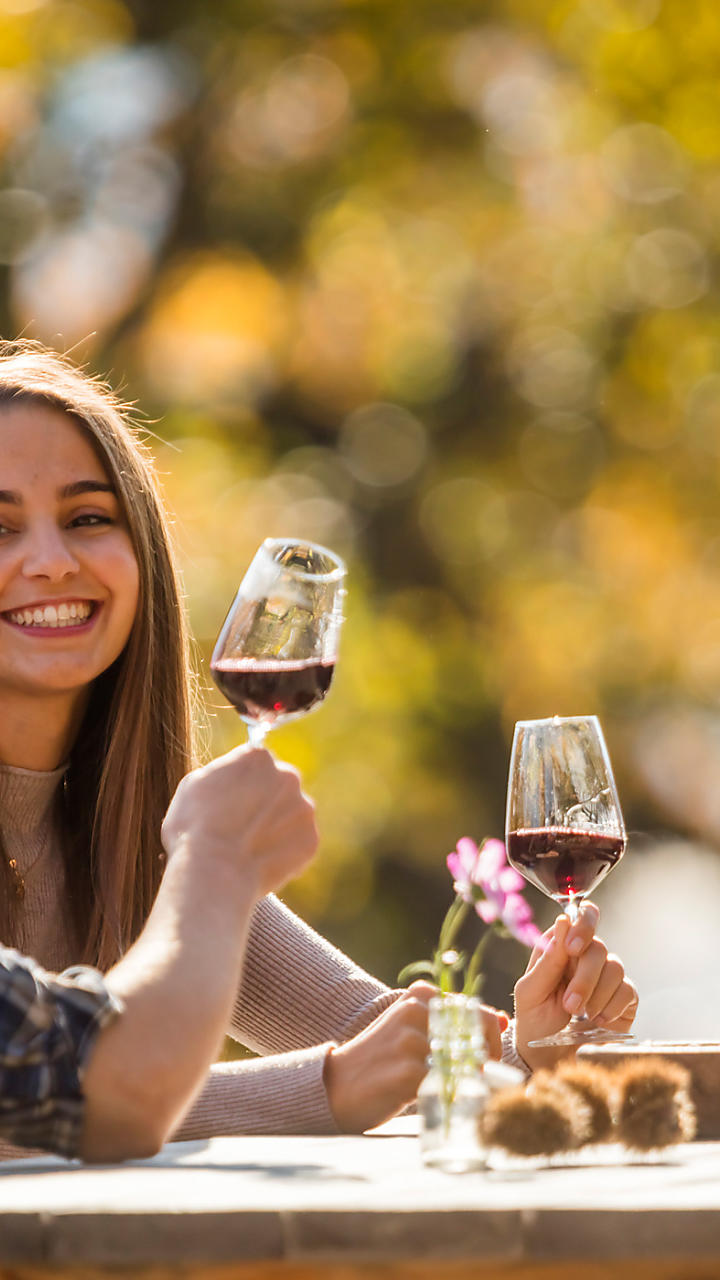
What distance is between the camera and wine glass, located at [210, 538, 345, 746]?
161 centimetres

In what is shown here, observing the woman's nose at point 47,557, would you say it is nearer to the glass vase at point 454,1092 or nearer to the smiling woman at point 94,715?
the smiling woman at point 94,715

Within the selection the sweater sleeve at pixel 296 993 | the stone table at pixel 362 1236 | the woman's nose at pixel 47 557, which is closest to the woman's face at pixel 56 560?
the woman's nose at pixel 47 557

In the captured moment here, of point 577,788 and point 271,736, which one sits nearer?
point 577,788

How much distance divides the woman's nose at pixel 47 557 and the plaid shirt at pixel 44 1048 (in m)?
1.24

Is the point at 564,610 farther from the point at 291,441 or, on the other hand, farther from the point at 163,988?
the point at 163,988

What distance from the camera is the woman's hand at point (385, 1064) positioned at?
1799 mm

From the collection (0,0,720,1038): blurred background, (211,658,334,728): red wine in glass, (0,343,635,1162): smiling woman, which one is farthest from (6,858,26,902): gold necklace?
(0,0,720,1038): blurred background

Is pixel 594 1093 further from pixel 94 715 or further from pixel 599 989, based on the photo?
pixel 94 715

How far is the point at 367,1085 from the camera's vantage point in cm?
184

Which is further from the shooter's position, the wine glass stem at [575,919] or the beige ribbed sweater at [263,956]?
the beige ribbed sweater at [263,956]

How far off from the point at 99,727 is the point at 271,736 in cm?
596

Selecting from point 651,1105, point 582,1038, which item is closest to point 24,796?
point 582,1038

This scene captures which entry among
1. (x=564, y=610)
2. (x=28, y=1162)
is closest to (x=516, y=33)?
(x=564, y=610)

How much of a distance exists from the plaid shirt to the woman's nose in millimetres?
1240
